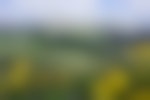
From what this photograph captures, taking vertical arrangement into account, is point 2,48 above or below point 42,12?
below

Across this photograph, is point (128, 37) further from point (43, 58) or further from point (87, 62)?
point (43, 58)

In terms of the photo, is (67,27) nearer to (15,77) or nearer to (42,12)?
(42,12)

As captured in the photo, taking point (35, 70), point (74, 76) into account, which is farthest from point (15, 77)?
point (74, 76)

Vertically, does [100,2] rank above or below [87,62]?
above

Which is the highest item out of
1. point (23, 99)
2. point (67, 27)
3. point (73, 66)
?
point (67, 27)

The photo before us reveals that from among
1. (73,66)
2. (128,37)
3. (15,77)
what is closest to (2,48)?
(15,77)

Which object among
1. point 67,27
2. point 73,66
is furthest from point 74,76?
point 67,27

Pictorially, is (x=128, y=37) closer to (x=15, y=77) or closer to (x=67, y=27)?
(x=67, y=27)

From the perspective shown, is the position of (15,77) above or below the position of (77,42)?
below
